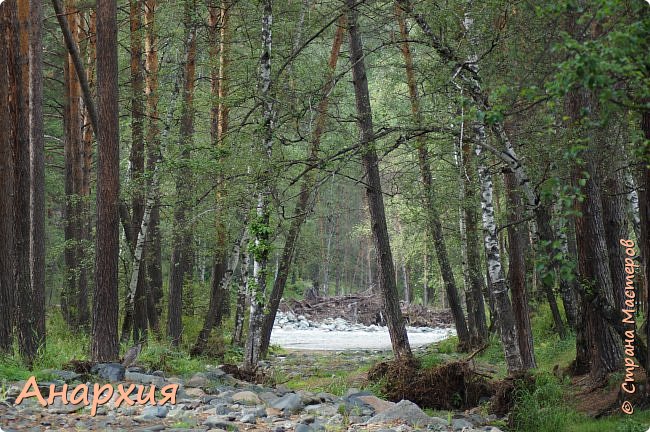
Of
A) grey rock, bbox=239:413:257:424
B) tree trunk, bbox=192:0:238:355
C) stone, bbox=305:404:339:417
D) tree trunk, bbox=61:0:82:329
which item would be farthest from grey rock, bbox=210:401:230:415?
tree trunk, bbox=61:0:82:329

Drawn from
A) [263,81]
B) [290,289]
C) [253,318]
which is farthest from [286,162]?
[290,289]

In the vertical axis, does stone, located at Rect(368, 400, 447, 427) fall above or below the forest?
below

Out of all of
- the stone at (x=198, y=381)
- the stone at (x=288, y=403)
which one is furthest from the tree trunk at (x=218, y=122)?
the stone at (x=288, y=403)

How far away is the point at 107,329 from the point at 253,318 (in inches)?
83.2

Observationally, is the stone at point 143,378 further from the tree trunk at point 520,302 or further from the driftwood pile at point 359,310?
the driftwood pile at point 359,310

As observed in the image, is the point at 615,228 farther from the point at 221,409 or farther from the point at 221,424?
the point at 221,424

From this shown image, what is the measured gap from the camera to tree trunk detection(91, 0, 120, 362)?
9.63 m

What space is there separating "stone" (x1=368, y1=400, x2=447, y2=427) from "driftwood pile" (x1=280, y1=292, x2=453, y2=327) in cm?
2375

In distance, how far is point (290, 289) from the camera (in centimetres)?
3878

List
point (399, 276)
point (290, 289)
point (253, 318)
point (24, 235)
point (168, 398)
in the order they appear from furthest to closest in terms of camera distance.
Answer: point (399, 276) → point (290, 289) → point (253, 318) → point (24, 235) → point (168, 398)

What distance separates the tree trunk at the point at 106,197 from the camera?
963cm

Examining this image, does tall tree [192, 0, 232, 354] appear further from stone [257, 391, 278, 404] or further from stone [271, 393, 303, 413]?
stone [271, 393, 303, 413]

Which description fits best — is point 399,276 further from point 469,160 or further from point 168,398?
point 168,398

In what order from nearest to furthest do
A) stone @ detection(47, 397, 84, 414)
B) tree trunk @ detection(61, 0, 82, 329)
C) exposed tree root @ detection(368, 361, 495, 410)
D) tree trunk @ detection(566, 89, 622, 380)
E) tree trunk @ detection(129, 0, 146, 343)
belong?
stone @ detection(47, 397, 84, 414) → tree trunk @ detection(566, 89, 622, 380) → exposed tree root @ detection(368, 361, 495, 410) → tree trunk @ detection(129, 0, 146, 343) → tree trunk @ detection(61, 0, 82, 329)
